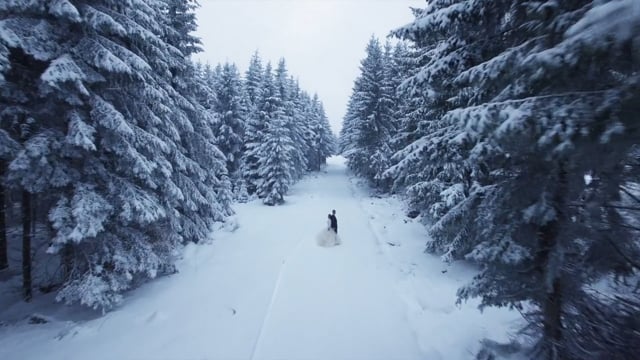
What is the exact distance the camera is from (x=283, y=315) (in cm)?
775

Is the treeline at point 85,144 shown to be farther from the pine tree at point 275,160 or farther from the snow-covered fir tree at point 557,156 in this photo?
the pine tree at point 275,160

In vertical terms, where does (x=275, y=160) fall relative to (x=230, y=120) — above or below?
below

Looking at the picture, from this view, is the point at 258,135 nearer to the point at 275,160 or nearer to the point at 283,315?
the point at 275,160

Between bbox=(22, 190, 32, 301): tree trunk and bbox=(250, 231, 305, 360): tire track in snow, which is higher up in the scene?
bbox=(22, 190, 32, 301): tree trunk

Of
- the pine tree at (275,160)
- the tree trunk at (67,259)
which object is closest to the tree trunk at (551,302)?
the tree trunk at (67,259)

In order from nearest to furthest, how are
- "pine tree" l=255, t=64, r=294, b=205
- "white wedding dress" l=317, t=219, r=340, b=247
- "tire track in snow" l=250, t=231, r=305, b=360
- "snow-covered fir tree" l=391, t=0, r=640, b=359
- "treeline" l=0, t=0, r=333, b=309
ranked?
"snow-covered fir tree" l=391, t=0, r=640, b=359, "tire track in snow" l=250, t=231, r=305, b=360, "treeline" l=0, t=0, r=333, b=309, "white wedding dress" l=317, t=219, r=340, b=247, "pine tree" l=255, t=64, r=294, b=205

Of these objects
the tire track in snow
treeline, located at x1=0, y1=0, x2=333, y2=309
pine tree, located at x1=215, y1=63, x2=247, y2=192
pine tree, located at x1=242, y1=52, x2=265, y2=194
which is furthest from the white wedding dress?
pine tree, located at x1=215, y1=63, x2=247, y2=192

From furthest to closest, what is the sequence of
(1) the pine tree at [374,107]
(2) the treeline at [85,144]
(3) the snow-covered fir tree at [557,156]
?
(1) the pine tree at [374,107] → (2) the treeline at [85,144] → (3) the snow-covered fir tree at [557,156]

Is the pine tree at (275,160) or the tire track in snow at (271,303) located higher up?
the pine tree at (275,160)

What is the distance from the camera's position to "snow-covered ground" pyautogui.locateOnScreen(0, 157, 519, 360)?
21.2ft

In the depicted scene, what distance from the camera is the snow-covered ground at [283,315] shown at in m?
6.48

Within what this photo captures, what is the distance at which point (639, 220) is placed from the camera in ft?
12.6

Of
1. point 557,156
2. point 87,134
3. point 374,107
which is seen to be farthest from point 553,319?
point 374,107

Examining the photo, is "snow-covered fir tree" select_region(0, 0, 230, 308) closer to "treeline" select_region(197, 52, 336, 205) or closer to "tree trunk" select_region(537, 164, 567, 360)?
"tree trunk" select_region(537, 164, 567, 360)
